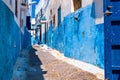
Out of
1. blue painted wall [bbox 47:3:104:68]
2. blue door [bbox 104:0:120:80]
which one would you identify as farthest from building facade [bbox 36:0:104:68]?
blue door [bbox 104:0:120:80]

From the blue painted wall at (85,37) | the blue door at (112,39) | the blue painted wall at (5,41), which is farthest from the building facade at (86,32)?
the blue door at (112,39)

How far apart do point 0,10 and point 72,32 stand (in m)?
10.7

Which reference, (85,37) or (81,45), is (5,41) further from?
(81,45)

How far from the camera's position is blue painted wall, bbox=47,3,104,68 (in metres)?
11.4

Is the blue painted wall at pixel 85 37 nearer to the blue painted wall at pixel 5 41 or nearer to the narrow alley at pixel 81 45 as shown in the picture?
the narrow alley at pixel 81 45

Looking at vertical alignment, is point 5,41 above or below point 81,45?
above

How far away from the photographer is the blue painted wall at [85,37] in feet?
37.5

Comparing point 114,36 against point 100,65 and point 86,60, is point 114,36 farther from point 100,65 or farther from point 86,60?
point 86,60

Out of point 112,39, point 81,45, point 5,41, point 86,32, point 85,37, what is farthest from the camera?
point 81,45

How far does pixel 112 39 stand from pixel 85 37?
8568 mm

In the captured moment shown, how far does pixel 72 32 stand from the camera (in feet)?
54.7

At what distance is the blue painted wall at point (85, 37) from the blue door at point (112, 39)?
5.63m

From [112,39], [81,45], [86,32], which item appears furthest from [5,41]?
[81,45]

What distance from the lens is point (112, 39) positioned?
524cm
